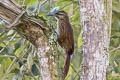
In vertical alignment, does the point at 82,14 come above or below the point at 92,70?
above

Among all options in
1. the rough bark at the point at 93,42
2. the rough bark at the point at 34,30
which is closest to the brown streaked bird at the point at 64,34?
the rough bark at the point at 34,30

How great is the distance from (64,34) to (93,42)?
286 mm

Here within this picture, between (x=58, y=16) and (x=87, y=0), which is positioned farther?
(x=58, y=16)

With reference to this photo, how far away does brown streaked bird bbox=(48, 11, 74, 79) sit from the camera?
4.91 feet

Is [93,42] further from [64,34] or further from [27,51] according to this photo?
[27,51]

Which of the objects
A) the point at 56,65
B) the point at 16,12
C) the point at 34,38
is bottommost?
the point at 56,65

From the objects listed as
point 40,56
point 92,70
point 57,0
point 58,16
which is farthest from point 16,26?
point 57,0

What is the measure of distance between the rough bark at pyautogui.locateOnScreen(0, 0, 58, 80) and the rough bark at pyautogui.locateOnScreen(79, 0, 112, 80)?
162 mm

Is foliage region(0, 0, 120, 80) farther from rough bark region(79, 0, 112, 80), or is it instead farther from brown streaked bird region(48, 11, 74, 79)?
rough bark region(79, 0, 112, 80)

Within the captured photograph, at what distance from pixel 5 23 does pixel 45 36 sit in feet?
0.60

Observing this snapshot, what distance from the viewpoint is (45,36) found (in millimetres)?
1385

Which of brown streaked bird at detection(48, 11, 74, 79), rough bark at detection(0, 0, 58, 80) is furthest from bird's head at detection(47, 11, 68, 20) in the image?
rough bark at detection(0, 0, 58, 80)

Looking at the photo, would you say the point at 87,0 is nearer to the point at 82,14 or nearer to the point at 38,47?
the point at 82,14

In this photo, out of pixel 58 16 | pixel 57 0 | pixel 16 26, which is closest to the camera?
pixel 16 26
